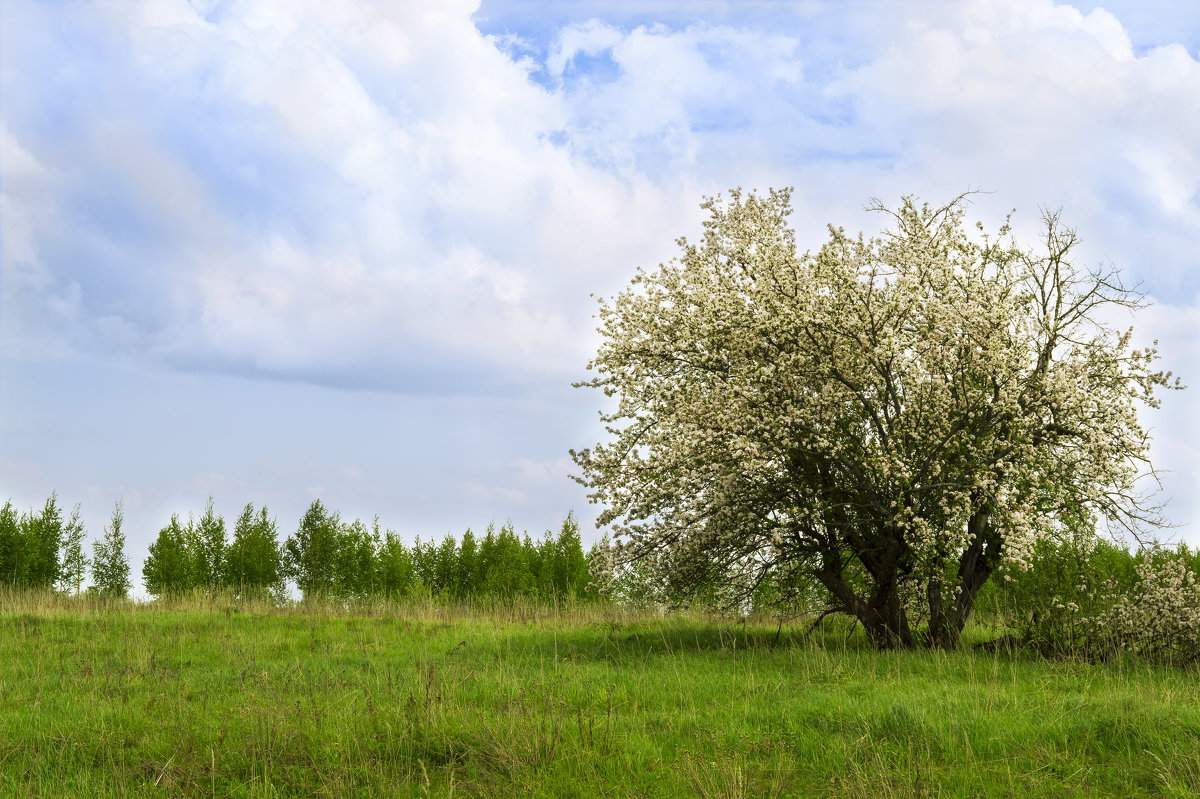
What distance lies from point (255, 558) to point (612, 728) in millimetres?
42518

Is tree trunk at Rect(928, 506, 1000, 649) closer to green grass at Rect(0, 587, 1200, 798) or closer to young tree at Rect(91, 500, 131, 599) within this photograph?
green grass at Rect(0, 587, 1200, 798)

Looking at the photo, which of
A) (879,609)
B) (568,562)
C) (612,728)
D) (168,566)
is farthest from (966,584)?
(168,566)

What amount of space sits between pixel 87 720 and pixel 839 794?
33.2 ft

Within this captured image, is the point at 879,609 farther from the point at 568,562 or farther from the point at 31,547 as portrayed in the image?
the point at 31,547

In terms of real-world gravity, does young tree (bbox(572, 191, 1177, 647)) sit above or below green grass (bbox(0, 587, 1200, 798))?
above

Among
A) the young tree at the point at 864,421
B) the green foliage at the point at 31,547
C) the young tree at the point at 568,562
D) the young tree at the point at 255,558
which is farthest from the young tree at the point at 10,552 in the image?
the young tree at the point at 864,421

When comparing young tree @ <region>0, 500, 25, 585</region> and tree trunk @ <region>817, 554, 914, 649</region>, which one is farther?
young tree @ <region>0, 500, 25, 585</region>

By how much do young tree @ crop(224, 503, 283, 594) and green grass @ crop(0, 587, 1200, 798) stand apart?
31652mm

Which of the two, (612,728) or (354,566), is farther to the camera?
(354,566)

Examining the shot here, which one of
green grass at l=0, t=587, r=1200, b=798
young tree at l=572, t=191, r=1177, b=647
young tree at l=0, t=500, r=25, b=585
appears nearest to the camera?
green grass at l=0, t=587, r=1200, b=798

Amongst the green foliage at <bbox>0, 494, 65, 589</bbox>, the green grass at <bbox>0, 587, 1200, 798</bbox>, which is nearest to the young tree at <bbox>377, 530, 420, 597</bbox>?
the green foliage at <bbox>0, 494, 65, 589</bbox>

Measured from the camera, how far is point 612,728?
10453 mm

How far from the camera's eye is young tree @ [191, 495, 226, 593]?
48.4 m

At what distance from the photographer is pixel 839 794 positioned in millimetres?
8359
